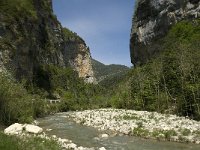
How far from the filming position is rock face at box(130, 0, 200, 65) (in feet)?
368

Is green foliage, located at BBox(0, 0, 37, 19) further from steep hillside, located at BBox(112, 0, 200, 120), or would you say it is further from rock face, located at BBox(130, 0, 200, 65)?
steep hillside, located at BBox(112, 0, 200, 120)

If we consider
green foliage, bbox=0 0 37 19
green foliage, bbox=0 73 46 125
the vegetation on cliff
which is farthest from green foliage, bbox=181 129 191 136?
green foliage, bbox=0 0 37 19

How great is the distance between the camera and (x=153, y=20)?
12825 cm

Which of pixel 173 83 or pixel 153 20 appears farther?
pixel 153 20

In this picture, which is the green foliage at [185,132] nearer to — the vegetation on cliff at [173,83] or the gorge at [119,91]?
the gorge at [119,91]

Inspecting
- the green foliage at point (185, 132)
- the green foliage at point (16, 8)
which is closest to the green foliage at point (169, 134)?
the green foliage at point (185, 132)

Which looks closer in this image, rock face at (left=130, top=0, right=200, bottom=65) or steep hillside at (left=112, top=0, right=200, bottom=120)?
steep hillside at (left=112, top=0, right=200, bottom=120)

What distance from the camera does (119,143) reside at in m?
32.8

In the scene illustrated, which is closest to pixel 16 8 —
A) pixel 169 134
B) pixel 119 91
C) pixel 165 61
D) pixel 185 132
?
pixel 119 91

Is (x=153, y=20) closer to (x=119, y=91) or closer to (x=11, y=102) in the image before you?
(x=119, y=91)

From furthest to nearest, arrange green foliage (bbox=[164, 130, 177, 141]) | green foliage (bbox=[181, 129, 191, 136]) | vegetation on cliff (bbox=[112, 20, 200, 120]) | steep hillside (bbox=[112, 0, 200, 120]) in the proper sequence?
1. steep hillside (bbox=[112, 0, 200, 120])
2. vegetation on cliff (bbox=[112, 20, 200, 120])
3. green foliage (bbox=[181, 129, 191, 136])
4. green foliage (bbox=[164, 130, 177, 141])

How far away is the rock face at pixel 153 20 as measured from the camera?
112 metres

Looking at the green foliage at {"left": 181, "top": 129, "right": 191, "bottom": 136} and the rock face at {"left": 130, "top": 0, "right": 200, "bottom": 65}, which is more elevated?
the rock face at {"left": 130, "top": 0, "right": 200, "bottom": 65}

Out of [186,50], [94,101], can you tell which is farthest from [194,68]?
[94,101]
